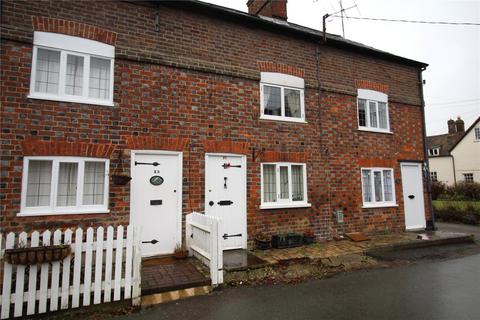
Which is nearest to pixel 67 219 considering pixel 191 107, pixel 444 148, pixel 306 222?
pixel 191 107

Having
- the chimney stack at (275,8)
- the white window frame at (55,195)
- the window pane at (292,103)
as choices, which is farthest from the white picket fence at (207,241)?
the chimney stack at (275,8)

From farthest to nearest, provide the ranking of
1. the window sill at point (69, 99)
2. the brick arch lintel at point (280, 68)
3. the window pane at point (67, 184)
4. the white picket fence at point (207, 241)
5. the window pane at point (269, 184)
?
the brick arch lintel at point (280, 68)
the window pane at point (269, 184)
the window pane at point (67, 184)
the window sill at point (69, 99)
the white picket fence at point (207, 241)

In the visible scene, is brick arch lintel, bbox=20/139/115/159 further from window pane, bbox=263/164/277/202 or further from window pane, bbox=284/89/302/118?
window pane, bbox=284/89/302/118

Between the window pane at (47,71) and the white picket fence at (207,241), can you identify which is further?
the window pane at (47,71)

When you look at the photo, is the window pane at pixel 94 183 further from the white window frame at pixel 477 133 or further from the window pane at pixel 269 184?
the white window frame at pixel 477 133

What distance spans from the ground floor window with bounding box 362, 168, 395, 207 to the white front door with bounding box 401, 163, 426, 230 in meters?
0.67

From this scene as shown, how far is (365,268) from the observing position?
6621mm

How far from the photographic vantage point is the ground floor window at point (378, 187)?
385 inches

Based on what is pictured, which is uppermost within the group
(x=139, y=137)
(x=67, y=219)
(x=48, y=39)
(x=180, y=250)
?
(x=48, y=39)

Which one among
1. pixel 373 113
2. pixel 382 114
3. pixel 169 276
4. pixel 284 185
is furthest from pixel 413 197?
pixel 169 276

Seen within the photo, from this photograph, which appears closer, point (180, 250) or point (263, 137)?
point (180, 250)

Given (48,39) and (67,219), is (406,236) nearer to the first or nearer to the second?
(67,219)

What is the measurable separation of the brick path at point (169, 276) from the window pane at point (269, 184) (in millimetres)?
2853

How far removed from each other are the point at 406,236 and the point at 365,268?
358 centimetres
